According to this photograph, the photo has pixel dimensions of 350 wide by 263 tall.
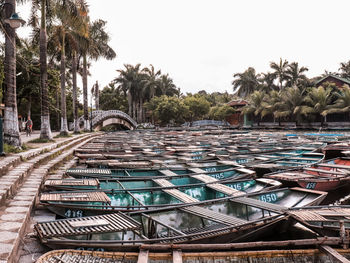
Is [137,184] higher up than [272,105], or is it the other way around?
[272,105]

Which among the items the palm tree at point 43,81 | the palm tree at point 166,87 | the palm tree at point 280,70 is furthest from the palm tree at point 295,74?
the palm tree at point 43,81

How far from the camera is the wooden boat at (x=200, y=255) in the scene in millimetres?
4143

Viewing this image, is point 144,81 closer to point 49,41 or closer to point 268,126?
point 268,126

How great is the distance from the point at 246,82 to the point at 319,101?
834 inches

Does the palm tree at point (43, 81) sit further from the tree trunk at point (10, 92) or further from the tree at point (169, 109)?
the tree at point (169, 109)

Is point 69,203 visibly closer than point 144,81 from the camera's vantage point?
Yes

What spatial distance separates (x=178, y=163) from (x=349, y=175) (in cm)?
637

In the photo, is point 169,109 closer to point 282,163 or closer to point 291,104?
point 291,104

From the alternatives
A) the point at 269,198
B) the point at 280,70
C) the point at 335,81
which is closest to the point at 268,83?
the point at 280,70

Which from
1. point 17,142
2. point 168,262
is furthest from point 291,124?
point 168,262

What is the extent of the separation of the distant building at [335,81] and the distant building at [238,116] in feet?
41.1

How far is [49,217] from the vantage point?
6738 millimetres

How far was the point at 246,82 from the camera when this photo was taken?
A: 2312 inches

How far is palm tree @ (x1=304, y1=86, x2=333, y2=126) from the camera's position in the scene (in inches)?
1511
